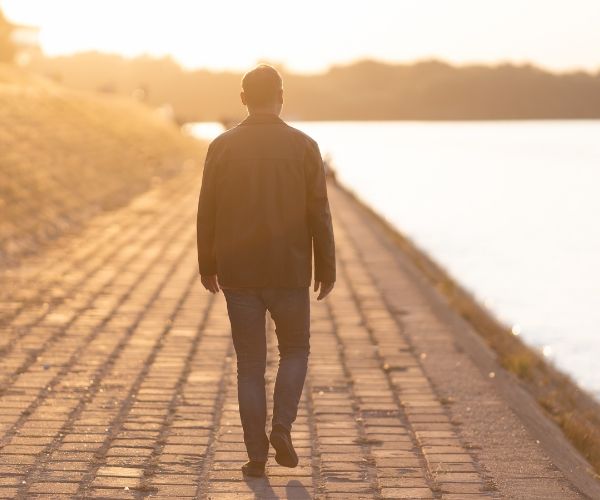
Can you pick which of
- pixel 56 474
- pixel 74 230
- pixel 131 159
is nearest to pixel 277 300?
pixel 56 474

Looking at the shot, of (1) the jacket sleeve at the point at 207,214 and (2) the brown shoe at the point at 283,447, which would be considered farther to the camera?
(1) the jacket sleeve at the point at 207,214

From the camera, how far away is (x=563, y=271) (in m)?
24.0

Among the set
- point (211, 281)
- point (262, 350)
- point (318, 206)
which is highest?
point (318, 206)

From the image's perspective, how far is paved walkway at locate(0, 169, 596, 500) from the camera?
5188 mm

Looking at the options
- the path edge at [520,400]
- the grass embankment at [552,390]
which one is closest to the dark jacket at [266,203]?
the path edge at [520,400]

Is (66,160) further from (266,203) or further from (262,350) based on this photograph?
(266,203)

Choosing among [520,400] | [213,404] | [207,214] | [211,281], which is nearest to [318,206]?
[207,214]

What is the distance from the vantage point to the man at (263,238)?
516cm

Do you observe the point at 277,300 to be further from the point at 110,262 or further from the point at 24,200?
the point at 24,200

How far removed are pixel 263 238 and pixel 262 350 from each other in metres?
0.54

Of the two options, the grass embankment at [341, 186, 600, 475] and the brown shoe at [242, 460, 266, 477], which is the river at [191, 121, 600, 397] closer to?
the grass embankment at [341, 186, 600, 475]

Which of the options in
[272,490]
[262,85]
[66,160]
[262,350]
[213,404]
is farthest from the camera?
[66,160]

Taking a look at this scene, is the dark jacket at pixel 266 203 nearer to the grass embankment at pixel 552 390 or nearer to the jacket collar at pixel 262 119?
the jacket collar at pixel 262 119

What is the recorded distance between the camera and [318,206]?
521cm
